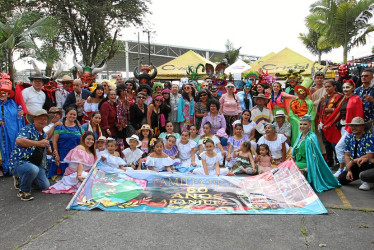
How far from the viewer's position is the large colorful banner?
12.6ft

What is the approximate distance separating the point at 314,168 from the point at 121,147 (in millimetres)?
3584

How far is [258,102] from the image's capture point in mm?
6910

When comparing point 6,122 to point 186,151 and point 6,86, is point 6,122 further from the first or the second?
point 186,151

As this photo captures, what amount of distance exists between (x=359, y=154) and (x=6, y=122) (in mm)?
5785

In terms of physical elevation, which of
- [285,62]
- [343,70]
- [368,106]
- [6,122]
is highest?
[285,62]

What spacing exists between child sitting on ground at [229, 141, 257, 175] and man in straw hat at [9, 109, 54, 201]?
3296 mm

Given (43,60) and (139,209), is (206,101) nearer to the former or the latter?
(139,209)

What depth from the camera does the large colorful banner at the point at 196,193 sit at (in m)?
3.83

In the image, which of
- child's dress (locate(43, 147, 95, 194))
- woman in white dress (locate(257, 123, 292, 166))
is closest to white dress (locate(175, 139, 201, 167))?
woman in white dress (locate(257, 123, 292, 166))

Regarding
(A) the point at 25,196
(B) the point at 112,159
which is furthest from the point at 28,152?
(B) the point at 112,159

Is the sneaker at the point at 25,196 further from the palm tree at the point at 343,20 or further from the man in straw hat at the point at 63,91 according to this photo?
the palm tree at the point at 343,20

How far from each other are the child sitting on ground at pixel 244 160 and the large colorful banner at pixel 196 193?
2.68ft

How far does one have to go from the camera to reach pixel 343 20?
1542 cm

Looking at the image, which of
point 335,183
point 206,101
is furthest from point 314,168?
point 206,101
